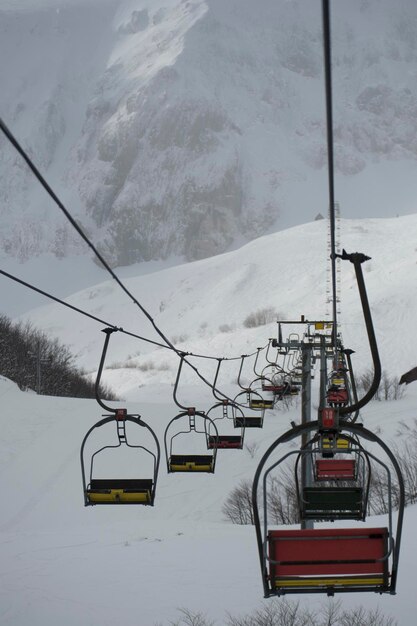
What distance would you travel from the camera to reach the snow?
676 inches

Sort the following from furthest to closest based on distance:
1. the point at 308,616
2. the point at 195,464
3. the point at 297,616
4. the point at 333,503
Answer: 1. the point at 297,616
2. the point at 308,616
3. the point at 195,464
4. the point at 333,503

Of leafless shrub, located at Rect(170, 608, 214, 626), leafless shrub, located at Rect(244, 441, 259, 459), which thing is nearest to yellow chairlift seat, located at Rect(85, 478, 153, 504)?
leafless shrub, located at Rect(170, 608, 214, 626)

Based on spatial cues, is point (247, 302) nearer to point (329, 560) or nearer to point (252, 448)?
point (252, 448)

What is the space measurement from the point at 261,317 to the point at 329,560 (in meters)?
74.5

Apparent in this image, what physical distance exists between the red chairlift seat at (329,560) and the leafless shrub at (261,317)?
71527 mm

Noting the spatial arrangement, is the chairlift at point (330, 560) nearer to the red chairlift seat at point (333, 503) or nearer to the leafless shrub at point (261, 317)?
the red chairlift seat at point (333, 503)

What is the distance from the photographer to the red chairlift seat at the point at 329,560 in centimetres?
669

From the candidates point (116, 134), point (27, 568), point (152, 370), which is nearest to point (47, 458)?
point (27, 568)

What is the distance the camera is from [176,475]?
3631cm

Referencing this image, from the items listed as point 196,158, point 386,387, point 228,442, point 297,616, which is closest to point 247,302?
point 386,387

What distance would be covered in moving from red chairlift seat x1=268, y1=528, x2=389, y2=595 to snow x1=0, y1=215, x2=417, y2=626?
845cm

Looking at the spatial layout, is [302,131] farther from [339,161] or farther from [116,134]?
[116,134]

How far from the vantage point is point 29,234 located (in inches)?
6742

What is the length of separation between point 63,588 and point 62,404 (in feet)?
90.4
